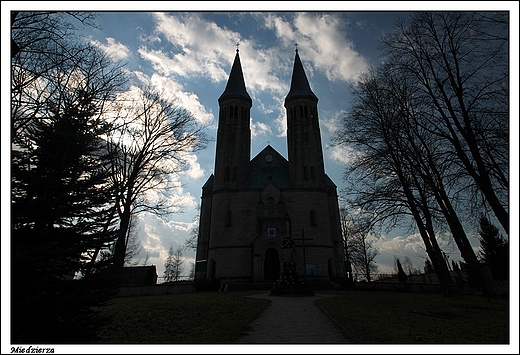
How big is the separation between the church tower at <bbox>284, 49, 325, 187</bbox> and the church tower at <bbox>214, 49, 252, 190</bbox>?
5694 millimetres

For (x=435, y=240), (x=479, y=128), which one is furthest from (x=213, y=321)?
(x=435, y=240)

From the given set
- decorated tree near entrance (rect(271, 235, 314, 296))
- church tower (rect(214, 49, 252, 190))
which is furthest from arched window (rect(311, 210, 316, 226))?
decorated tree near entrance (rect(271, 235, 314, 296))

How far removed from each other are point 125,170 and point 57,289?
1321 cm

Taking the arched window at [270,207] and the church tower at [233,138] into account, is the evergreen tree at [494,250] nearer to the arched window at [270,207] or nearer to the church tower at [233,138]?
the arched window at [270,207]

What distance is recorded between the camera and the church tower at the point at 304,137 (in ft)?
111

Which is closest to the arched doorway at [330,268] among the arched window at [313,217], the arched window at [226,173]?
the arched window at [313,217]

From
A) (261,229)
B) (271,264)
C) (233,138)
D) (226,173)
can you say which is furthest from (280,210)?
(233,138)

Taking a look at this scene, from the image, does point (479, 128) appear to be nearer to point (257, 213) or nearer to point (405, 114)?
point (405, 114)

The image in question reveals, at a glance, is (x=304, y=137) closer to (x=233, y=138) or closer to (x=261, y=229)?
(x=233, y=138)

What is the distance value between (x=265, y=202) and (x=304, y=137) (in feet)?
32.5

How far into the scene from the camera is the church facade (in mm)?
30047

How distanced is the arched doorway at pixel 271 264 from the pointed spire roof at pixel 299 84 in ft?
68.1

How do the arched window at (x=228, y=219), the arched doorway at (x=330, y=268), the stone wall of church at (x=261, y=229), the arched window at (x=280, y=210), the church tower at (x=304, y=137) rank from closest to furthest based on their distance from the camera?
1. the stone wall of church at (x=261, y=229)
2. the arched doorway at (x=330, y=268)
3. the arched window at (x=228, y=219)
4. the arched window at (x=280, y=210)
5. the church tower at (x=304, y=137)

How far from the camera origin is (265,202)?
107ft
